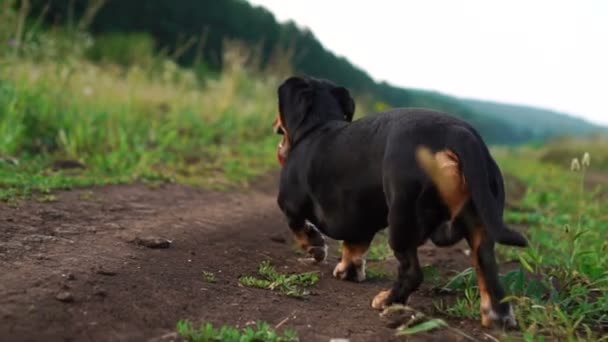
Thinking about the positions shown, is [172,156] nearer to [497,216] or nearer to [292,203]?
[292,203]

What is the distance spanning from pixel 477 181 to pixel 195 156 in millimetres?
5900

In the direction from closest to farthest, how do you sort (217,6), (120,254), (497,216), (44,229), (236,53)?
(497,216) → (120,254) → (44,229) → (236,53) → (217,6)

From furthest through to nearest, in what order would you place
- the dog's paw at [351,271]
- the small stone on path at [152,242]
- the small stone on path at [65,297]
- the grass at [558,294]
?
the dog's paw at [351,271] → the small stone on path at [152,242] → the grass at [558,294] → the small stone on path at [65,297]

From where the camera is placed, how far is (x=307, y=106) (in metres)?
4.29

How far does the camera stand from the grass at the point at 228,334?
8.34 ft

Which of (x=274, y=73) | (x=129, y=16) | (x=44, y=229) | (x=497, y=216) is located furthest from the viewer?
(x=129, y=16)

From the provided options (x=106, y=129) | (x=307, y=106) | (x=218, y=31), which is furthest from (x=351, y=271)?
(x=218, y=31)

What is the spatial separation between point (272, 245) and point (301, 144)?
2.55 ft

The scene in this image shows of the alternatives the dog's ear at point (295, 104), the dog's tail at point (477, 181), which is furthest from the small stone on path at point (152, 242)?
the dog's tail at point (477, 181)

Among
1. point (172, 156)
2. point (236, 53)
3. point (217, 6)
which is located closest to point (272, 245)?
point (172, 156)

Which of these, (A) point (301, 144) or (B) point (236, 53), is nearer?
(A) point (301, 144)

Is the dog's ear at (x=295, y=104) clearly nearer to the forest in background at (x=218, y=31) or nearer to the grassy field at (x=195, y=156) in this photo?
the grassy field at (x=195, y=156)

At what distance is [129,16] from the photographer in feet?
86.7

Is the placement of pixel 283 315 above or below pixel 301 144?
below
